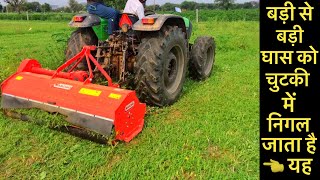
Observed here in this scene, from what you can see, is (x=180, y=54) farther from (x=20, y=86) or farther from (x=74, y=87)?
(x=20, y=86)

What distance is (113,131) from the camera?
3.29 m

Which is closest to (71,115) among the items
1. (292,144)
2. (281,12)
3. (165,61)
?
(165,61)

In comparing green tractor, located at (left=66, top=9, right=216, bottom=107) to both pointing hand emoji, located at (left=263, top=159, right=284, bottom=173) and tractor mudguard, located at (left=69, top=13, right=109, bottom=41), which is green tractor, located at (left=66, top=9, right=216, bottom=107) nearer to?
tractor mudguard, located at (left=69, top=13, right=109, bottom=41)

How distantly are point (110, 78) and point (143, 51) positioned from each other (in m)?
0.55

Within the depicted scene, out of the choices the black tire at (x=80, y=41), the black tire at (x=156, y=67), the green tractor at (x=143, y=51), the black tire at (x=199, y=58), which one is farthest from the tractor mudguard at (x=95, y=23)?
the black tire at (x=199, y=58)

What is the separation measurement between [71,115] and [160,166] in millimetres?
1136

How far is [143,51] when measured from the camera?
4141 millimetres

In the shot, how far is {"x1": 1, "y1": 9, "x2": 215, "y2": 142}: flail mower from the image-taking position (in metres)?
3.40

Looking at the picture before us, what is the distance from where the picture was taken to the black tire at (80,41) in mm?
4690

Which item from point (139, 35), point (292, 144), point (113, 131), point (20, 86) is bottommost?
point (292, 144)

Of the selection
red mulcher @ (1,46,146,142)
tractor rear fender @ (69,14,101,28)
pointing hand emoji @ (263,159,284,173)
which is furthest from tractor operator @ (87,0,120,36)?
pointing hand emoji @ (263,159,284,173)

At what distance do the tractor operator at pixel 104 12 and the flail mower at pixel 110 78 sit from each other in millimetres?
83

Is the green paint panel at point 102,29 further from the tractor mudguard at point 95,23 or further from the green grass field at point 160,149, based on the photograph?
the green grass field at point 160,149

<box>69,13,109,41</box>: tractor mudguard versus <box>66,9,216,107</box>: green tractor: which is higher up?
<box>69,13,109,41</box>: tractor mudguard
